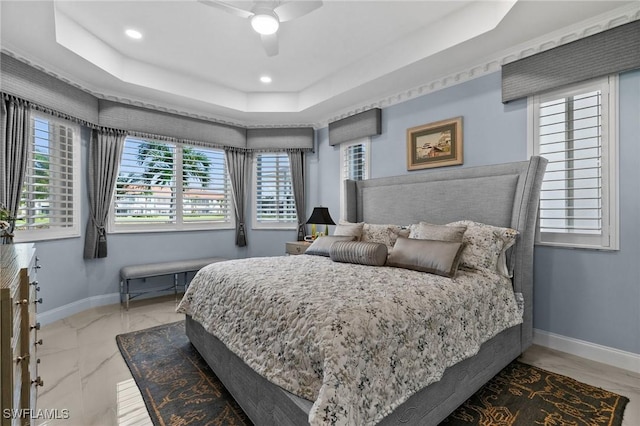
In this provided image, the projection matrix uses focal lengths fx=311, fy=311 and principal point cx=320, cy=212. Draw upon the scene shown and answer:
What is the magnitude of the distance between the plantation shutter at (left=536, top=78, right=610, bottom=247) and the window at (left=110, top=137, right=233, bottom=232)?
4.42 m

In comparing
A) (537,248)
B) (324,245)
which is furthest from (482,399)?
(324,245)

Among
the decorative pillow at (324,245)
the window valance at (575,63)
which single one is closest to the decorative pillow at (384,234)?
the decorative pillow at (324,245)

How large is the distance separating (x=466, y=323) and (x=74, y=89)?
463 centimetres

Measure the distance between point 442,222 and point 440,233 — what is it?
56 centimetres

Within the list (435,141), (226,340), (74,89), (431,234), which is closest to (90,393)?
(226,340)

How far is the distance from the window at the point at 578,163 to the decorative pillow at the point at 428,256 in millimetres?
1129

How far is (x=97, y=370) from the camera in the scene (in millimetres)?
2426

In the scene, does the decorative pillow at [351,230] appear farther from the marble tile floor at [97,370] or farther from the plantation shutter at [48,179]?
the plantation shutter at [48,179]

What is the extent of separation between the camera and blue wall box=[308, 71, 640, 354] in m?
2.42

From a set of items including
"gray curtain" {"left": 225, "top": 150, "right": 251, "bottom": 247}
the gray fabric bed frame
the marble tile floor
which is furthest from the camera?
"gray curtain" {"left": 225, "top": 150, "right": 251, "bottom": 247}

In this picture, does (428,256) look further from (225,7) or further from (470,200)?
(225,7)

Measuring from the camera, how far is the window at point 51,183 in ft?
11.0

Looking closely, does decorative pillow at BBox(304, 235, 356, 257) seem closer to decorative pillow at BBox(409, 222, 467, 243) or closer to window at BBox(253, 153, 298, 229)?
decorative pillow at BBox(409, 222, 467, 243)

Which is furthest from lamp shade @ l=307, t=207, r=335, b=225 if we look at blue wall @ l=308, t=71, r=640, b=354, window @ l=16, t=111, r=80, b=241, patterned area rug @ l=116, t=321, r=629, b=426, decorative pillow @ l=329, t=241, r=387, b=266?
window @ l=16, t=111, r=80, b=241
